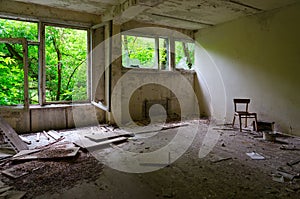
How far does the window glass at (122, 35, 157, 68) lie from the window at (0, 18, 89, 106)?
41.3 inches

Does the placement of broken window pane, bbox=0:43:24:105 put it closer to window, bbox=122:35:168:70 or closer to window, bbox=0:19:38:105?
window, bbox=0:19:38:105

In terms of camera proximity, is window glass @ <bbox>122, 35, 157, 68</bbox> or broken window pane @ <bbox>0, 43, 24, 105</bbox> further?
window glass @ <bbox>122, 35, 157, 68</bbox>

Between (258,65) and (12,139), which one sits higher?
(258,65)

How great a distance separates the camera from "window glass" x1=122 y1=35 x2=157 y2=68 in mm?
6082

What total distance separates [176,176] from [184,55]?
5066 mm

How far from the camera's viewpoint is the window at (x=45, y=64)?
482cm

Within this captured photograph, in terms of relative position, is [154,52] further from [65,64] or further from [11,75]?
[11,75]

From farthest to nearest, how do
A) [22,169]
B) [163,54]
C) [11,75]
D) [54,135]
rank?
[163,54], [11,75], [54,135], [22,169]

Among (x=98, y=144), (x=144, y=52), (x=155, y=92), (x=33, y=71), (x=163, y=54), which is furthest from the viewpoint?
(x=163, y=54)

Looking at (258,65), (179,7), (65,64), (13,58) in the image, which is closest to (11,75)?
(13,58)

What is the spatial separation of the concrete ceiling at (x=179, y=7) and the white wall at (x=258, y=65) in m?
0.37

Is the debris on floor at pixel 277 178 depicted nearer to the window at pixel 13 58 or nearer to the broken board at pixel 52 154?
the broken board at pixel 52 154

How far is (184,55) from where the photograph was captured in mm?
7242

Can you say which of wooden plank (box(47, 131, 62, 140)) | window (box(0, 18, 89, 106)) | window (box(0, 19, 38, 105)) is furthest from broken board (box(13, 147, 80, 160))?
window (box(0, 19, 38, 105))
